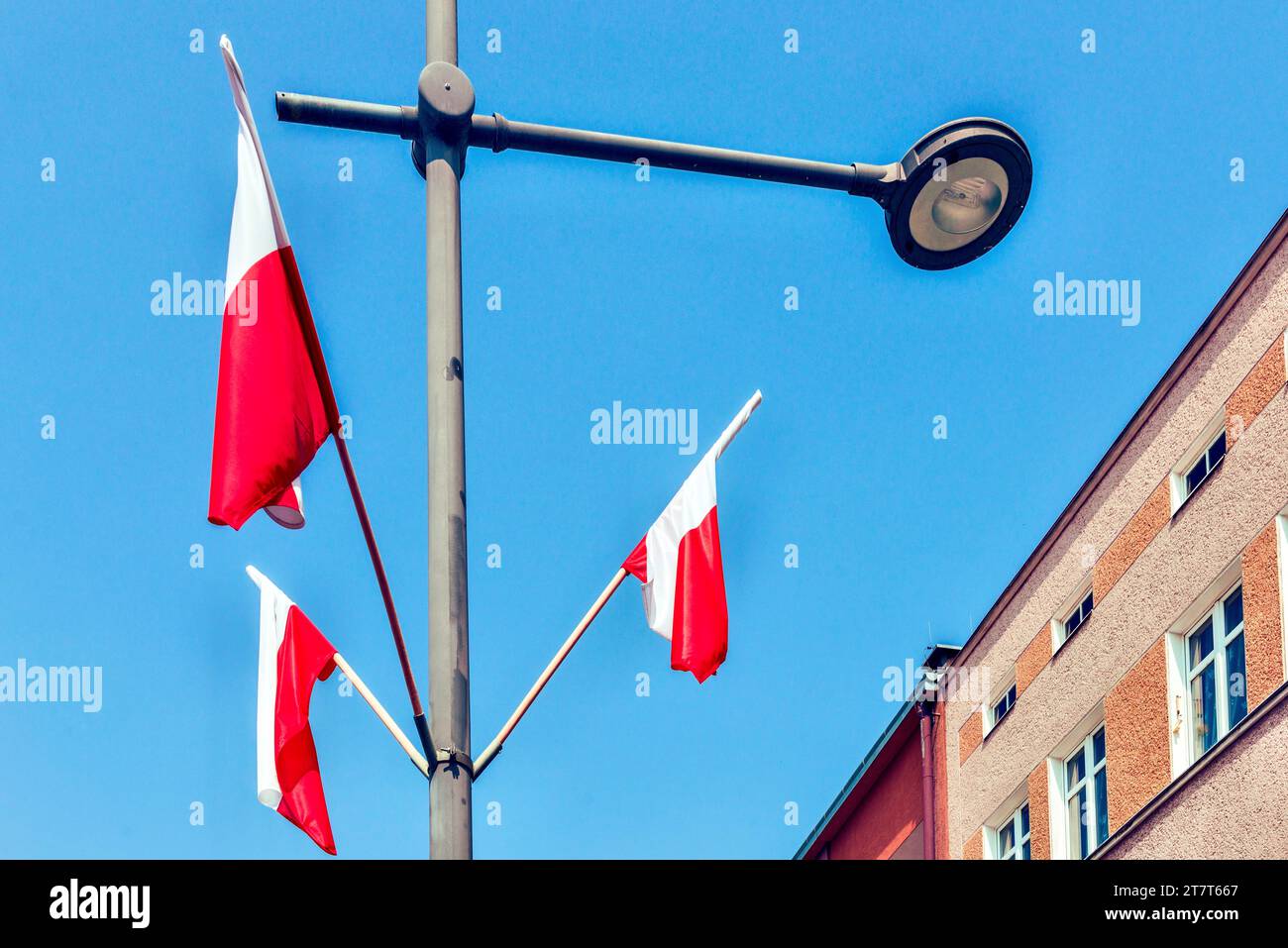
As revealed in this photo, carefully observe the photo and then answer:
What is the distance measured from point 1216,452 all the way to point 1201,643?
2039 mm

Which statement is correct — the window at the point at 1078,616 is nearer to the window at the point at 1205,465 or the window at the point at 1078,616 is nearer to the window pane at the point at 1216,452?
the window at the point at 1205,465

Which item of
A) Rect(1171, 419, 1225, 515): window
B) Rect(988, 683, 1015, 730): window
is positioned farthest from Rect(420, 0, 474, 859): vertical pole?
Rect(988, 683, 1015, 730): window

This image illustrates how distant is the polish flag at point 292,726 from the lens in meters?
7.44

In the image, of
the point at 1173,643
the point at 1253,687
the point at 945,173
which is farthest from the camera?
the point at 1173,643

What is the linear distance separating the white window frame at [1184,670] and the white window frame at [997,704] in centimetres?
540

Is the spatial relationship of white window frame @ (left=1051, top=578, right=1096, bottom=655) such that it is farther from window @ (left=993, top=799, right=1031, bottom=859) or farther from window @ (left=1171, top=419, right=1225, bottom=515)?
window @ (left=1171, top=419, right=1225, bottom=515)

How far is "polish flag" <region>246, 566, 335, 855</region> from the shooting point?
293 inches

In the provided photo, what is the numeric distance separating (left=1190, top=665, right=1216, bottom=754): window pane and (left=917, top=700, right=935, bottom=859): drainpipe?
945 centimetres

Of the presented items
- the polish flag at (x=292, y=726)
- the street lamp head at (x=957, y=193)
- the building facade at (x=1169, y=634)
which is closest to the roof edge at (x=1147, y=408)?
the building facade at (x=1169, y=634)

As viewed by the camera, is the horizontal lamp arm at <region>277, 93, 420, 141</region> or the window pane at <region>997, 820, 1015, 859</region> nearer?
the horizontal lamp arm at <region>277, 93, 420, 141</region>
